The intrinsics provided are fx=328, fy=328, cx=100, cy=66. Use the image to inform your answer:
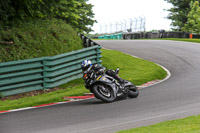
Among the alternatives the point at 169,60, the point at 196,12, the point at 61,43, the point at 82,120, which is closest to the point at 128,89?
the point at 82,120

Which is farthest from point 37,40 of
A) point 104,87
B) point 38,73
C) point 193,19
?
point 193,19

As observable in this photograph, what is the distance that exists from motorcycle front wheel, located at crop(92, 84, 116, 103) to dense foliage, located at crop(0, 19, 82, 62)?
614 cm

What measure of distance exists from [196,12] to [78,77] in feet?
169

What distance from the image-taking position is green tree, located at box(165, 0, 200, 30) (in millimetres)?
66562

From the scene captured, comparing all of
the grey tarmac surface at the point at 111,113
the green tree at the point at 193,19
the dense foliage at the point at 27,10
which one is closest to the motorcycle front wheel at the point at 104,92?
the grey tarmac surface at the point at 111,113

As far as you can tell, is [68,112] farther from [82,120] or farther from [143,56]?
[143,56]

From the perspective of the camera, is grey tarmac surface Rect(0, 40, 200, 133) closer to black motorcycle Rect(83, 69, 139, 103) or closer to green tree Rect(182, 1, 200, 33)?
black motorcycle Rect(83, 69, 139, 103)

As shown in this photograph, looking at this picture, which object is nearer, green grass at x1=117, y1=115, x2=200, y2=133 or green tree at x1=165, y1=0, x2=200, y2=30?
green grass at x1=117, y1=115, x2=200, y2=133

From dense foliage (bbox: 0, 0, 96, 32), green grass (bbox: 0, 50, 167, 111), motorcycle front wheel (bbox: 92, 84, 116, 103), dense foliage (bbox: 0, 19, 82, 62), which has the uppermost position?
dense foliage (bbox: 0, 0, 96, 32)

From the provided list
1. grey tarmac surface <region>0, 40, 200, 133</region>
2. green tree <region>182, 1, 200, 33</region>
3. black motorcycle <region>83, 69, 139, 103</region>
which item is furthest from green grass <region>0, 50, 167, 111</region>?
green tree <region>182, 1, 200, 33</region>

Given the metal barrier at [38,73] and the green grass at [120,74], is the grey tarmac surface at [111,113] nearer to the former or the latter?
the green grass at [120,74]

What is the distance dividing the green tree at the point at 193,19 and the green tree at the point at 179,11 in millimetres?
1962

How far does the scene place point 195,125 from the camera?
6.22m

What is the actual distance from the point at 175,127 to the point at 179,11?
63972 mm
